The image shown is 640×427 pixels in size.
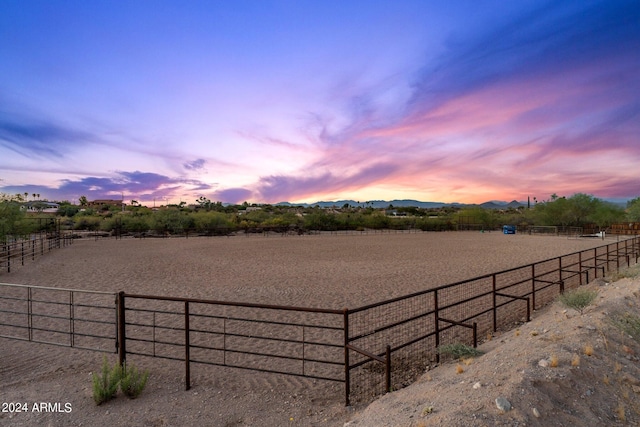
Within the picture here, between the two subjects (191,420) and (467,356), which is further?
(467,356)

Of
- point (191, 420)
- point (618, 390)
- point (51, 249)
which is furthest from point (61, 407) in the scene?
point (51, 249)

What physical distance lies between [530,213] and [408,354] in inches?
2616

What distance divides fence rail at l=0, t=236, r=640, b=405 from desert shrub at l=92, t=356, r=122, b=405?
39cm

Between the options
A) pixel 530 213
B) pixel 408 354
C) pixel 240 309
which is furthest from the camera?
pixel 530 213

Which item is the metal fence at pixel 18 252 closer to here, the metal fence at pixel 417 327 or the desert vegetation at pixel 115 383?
the desert vegetation at pixel 115 383

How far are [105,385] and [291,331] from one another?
3.79 metres

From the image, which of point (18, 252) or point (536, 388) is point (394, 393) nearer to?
point (536, 388)

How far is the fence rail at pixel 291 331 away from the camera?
4.75 meters

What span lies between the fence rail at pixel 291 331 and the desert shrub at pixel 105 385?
0.39 m

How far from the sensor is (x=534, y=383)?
3447 mm

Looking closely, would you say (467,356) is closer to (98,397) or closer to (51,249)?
(98,397)

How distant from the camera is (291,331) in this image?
751 centimetres

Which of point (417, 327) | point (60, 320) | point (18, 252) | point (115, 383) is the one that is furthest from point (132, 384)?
point (18, 252)

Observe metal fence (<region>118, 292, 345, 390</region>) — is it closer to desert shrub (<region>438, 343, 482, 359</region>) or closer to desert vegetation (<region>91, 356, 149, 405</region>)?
desert vegetation (<region>91, 356, 149, 405</region>)
